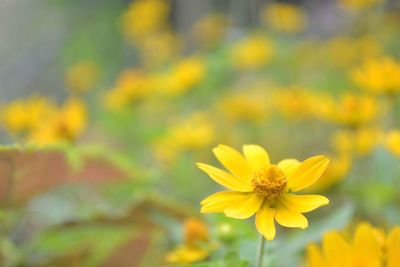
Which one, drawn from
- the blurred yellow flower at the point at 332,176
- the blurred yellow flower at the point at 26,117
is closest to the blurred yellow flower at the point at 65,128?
the blurred yellow flower at the point at 26,117

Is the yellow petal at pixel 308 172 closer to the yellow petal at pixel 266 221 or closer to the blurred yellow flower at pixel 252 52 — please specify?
the yellow petal at pixel 266 221

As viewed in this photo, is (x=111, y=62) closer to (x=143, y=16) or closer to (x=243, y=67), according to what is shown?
(x=143, y=16)

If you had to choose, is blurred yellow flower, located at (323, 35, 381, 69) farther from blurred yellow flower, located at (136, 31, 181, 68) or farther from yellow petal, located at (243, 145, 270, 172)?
yellow petal, located at (243, 145, 270, 172)

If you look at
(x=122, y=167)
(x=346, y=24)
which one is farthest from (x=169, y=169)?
(x=346, y=24)

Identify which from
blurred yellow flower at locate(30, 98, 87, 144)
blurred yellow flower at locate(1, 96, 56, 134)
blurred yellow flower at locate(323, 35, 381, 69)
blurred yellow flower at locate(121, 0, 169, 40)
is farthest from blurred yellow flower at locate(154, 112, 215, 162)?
blurred yellow flower at locate(121, 0, 169, 40)

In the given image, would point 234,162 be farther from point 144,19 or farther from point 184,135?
point 144,19

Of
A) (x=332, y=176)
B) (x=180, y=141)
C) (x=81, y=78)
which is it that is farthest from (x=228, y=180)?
(x=81, y=78)

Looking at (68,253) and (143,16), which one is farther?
(143,16)
